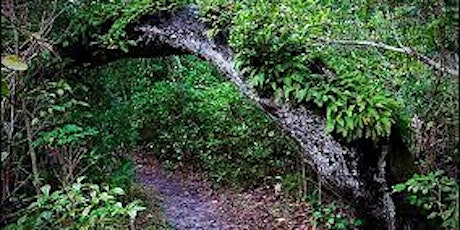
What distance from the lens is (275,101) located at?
6012mm

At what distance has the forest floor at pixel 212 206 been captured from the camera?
26.1 feet

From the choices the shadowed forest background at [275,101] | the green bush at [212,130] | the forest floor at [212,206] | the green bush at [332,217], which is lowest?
the forest floor at [212,206]

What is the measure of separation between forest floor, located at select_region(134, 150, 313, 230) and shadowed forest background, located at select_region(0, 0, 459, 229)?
0.05 meters

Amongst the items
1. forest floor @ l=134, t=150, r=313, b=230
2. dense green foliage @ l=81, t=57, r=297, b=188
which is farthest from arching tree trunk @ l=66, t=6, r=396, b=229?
forest floor @ l=134, t=150, r=313, b=230

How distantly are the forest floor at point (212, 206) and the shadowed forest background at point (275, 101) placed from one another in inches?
1.9

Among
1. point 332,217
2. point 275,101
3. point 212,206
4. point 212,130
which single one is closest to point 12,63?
point 275,101

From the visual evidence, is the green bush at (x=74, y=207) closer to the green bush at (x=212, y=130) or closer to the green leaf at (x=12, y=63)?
the green leaf at (x=12, y=63)

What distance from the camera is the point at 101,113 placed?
729 cm

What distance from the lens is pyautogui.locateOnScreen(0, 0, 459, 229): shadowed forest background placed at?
4.64 m

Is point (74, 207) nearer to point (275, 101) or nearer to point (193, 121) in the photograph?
point (275, 101)

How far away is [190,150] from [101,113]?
Result: 433 centimetres

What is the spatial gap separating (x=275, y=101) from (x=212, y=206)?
140 inches

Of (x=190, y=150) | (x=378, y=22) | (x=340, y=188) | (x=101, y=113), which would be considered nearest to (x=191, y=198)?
(x=190, y=150)

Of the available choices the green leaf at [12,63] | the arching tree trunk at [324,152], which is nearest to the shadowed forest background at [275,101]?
the arching tree trunk at [324,152]
